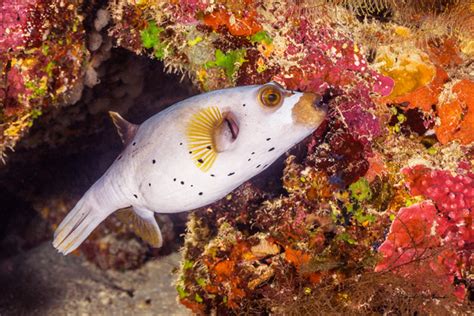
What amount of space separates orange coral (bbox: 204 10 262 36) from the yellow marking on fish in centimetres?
112

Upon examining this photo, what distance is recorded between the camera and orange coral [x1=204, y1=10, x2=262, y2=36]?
3320 millimetres

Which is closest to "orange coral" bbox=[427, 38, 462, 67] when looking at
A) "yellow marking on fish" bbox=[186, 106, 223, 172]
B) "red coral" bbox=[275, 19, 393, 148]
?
"red coral" bbox=[275, 19, 393, 148]

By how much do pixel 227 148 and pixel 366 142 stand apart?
119cm

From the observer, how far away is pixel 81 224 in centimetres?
318

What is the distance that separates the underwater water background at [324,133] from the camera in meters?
2.91

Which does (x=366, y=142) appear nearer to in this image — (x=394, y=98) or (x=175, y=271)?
(x=394, y=98)

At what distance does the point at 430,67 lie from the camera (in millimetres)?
3285

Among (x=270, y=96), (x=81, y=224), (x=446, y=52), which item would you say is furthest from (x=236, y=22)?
(x=81, y=224)

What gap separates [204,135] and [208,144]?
0.21ft

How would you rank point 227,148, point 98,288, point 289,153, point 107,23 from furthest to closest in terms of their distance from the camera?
point 98,288
point 107,23
point 289,153
point 227,148

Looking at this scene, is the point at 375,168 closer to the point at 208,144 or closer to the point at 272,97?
the point at 272,97

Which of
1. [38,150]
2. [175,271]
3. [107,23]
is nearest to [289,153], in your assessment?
[175,271]

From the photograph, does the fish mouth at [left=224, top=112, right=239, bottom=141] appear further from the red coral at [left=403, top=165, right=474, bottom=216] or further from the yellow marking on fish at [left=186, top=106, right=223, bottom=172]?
the red coral at [left=403, top=165, right=474, bottom=216]

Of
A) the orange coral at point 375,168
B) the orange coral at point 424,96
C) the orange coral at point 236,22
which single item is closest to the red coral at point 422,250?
the orange coral at point 375,168
